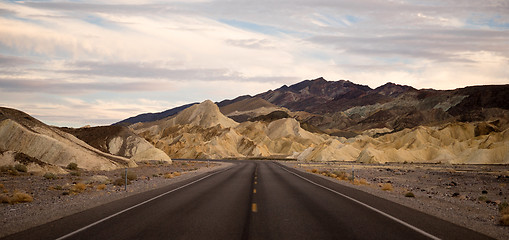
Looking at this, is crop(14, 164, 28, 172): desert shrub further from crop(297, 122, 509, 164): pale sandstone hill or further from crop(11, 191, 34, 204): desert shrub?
crop(297, 122, 509, 164): pale sandstone hill

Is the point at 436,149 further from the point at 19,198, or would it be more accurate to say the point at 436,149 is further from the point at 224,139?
the point at 19,198

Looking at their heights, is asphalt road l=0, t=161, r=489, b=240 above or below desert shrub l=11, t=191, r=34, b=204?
above

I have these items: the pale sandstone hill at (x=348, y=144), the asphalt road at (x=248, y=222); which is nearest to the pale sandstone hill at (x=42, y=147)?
the asphalt road at (x=248, y=222)

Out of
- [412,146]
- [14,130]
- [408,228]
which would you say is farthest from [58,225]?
[412,146]

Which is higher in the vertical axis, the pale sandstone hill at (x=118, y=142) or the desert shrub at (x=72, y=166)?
the pale sandstone hill at (x=118, y=142)

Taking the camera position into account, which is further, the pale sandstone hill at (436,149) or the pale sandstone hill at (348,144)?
the pale sandstone hill at (348,144)

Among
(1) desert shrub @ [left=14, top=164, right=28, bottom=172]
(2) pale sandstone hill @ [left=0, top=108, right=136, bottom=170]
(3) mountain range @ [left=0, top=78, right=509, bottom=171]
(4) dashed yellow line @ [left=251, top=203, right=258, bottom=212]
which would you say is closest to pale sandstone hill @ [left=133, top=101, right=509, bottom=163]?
(3) mountain range @ [left=0, top=78, right=509, bottom=171]

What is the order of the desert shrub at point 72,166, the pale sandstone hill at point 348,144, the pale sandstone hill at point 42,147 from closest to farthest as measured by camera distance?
the desert shrub at point 72,166, the pale sandstone hill at point 42,147, the pale sandstone hill at point 348,144

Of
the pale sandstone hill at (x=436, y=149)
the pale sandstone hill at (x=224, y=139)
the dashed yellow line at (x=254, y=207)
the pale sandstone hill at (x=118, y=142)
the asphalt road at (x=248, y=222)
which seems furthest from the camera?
the pale sandstone hill at (x=224, y=139)

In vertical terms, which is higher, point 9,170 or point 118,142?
point 118,142

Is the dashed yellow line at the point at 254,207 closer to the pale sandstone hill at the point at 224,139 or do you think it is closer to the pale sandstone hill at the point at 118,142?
the pale sandstone hill at the point at 118,142

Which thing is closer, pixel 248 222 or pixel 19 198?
pixel 248 222

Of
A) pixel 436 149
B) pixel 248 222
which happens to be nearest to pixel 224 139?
pixel 436 149

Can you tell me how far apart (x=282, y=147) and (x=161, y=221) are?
148193mm
